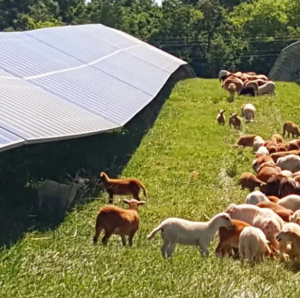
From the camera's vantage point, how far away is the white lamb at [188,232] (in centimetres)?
858

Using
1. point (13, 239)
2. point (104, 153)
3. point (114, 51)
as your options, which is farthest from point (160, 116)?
point (13, 239)

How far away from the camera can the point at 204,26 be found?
54906 millimetres

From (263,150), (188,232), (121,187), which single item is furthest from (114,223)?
(263,150)

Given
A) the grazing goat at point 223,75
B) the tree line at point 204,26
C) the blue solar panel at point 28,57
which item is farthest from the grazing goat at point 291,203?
the tree line at point 204,26

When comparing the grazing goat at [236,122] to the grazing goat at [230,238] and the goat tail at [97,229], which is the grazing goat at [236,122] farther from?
the goat tail at [97,229]

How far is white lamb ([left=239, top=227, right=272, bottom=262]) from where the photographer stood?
8.51 metres

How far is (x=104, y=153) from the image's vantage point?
15.1 m

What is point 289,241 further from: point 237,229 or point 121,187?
point 121,187

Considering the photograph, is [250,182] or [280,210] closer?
[280,210]

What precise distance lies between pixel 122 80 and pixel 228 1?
5965 centimetres

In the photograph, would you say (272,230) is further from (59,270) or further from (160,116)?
(160,116)

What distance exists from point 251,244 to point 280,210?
1817mm

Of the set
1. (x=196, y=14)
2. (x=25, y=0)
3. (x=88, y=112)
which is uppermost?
(x=88, y=112)

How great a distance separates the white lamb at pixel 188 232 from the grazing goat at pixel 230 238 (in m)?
0.08
